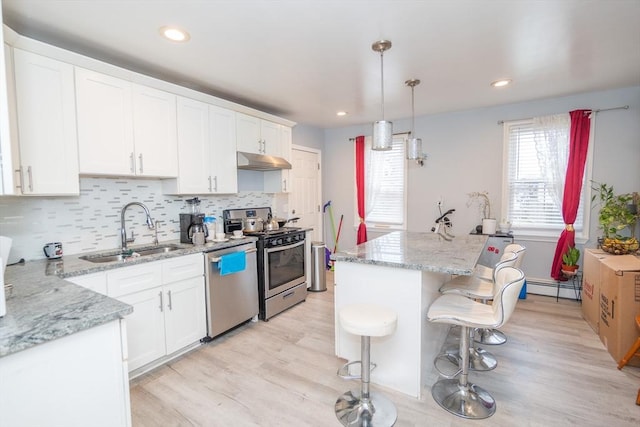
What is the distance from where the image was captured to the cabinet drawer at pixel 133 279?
6.95 ft

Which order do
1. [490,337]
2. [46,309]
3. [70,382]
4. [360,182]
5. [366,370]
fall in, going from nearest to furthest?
1. [70,382]
2. [46,309]
3. [366,370]
4. [490,337]
5. [360,182]

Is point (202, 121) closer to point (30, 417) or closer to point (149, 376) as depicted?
point (149, 376)

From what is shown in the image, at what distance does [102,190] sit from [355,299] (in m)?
2.31

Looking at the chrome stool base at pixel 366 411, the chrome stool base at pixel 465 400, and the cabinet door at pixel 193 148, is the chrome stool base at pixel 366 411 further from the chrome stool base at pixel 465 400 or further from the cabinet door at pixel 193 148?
the cabinet door at pixel 193 148

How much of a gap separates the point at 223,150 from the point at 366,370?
2518mm

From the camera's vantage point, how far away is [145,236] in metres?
2.88

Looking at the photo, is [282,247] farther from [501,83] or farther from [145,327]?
[501,83]

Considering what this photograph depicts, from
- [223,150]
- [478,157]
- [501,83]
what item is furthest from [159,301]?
[478,157]

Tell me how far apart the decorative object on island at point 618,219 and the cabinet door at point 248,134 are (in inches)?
153

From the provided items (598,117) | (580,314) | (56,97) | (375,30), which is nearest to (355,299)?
(375,30)

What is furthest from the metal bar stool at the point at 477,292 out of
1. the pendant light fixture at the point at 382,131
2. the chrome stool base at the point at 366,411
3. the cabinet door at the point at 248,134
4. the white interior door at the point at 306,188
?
the white interior door at the point at 306,188

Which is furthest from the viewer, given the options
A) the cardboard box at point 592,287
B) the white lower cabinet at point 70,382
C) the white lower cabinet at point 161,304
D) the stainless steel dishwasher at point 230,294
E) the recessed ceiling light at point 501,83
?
the recessed ceiling light at point 501,83

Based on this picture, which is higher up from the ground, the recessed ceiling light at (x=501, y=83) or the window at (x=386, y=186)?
the recessed ceiling light at (x=501, y=83)

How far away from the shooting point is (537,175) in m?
3.95
